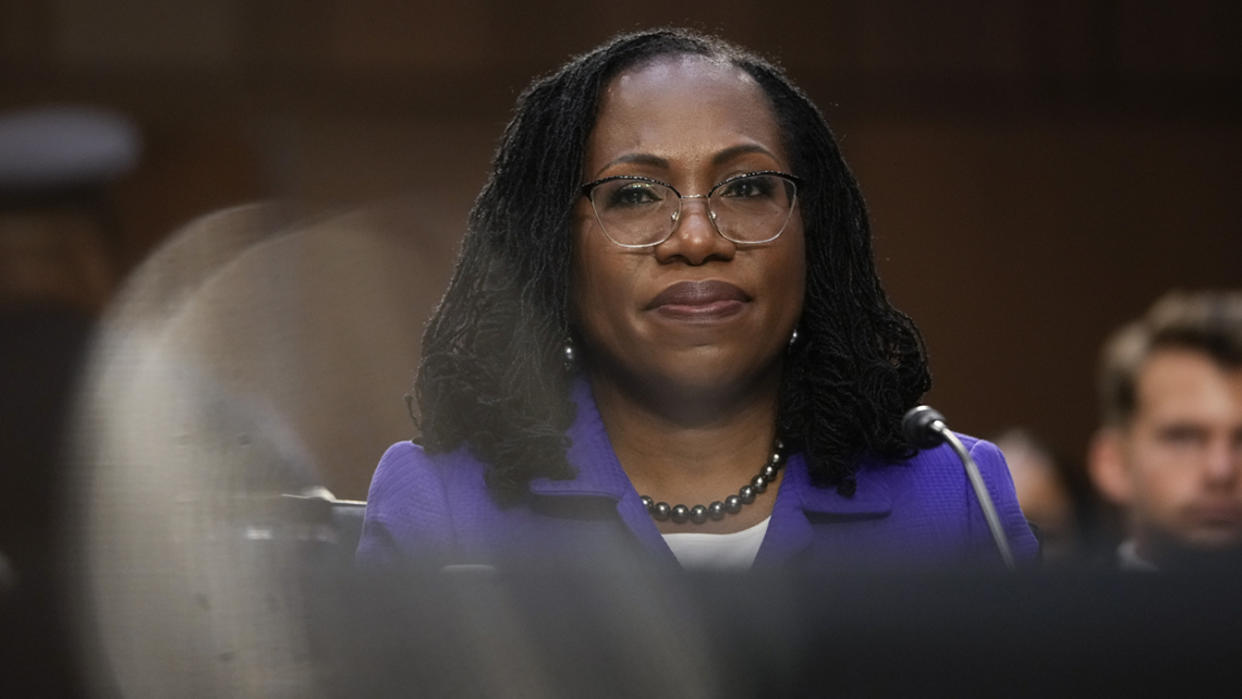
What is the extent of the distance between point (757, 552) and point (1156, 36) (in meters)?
3.75

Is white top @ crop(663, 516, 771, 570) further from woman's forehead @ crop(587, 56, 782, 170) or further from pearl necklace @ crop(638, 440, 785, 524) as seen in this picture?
woman's forehead @ crop(587, 56, 782, 170)

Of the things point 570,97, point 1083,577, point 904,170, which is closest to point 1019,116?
point 904,170

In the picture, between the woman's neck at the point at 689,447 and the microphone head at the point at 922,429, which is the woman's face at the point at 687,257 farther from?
the microphone head at the point at 922,429

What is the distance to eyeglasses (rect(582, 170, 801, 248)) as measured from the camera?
64.9 inches

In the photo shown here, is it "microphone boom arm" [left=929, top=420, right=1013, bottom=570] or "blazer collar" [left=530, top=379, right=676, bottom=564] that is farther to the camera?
"blazer collar" [left=530, top=379, right=676, bottom=564]

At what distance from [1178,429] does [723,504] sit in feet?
5.49

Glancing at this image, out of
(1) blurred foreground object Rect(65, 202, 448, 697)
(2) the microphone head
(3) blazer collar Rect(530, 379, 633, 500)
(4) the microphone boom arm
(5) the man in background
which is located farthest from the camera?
(5) the man in background

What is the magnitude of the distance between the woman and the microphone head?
0.39ft

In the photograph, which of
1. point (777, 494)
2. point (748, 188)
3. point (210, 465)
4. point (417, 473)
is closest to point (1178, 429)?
point (777, 494)

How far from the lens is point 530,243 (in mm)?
1797

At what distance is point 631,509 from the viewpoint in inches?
66.6

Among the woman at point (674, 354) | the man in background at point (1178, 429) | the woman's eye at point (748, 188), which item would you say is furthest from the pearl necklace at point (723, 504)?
the man in background at point (1178, 429)

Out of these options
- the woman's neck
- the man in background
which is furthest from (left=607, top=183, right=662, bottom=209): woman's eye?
the man in background

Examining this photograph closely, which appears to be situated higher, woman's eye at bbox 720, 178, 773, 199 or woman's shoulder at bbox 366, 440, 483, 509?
woman's eye at bbox 720, 178, 773, 199
